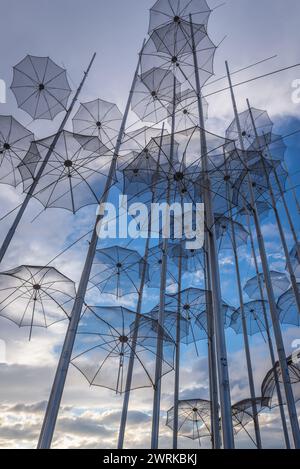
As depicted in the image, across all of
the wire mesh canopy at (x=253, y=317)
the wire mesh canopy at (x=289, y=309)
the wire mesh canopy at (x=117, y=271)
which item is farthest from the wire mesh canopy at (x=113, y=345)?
the wire mesh canopy at (x=253, y=317)

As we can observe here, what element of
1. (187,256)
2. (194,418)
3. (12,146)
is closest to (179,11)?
(12,146)

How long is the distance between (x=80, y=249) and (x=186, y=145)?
6.98 meters

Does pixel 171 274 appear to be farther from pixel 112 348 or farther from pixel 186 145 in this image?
pixel 186 145

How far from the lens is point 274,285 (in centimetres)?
2273

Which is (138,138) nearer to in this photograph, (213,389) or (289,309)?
(289,309)

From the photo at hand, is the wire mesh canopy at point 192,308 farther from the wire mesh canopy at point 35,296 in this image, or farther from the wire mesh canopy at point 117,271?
the wire mesh canopy at point 35,296

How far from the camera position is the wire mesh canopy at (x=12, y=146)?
16.9m

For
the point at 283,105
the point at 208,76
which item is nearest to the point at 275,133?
the point at 283,105

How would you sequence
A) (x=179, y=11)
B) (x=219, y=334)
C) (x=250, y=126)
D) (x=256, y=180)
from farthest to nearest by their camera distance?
(x=250, y=126)
(x=256, y=180)
(x=179, y=11)
(x=219, y=334)

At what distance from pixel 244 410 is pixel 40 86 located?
892 inches

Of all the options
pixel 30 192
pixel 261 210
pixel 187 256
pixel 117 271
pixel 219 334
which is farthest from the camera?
pixel 187 256

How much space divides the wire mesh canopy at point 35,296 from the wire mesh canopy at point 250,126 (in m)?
14.6
